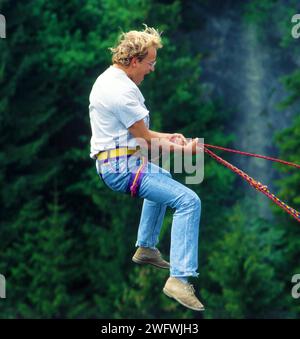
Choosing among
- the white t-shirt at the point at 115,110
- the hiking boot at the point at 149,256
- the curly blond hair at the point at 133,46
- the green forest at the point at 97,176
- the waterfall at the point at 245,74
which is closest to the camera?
the white t-shirt at the point at 115,110

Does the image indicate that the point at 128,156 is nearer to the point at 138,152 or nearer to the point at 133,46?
the point at 138,152

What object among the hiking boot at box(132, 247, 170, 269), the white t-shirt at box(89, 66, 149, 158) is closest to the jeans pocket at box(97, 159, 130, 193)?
the white t-shirt at box(89, 66, 149, 158)

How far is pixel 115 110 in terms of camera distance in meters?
10.0

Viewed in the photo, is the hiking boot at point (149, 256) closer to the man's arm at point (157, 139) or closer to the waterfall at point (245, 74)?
the man's arm at point (157, 139)

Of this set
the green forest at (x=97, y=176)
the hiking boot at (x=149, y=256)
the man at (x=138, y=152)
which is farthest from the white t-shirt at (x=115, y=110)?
the green forest at (x=97, y=176)

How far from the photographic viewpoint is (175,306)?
2916 cm

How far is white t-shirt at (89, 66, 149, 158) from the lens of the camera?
1003 cm

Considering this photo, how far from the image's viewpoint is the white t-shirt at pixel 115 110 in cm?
1003

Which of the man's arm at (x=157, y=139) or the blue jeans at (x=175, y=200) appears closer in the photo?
the man's arm at (x=157, y=139)

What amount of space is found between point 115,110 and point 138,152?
443 mm

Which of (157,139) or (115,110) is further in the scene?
(157,139)

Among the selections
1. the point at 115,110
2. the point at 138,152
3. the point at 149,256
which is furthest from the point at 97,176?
the point at 115,110

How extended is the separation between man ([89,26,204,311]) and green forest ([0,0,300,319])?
18.5 meters

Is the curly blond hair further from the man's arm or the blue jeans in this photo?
the blue jeans
